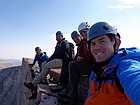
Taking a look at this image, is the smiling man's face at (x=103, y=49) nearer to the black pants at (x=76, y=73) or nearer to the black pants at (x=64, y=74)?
the black pants at (x=76, y=73)

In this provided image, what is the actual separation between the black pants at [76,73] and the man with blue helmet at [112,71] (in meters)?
2.91

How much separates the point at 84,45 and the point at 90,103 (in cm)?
352

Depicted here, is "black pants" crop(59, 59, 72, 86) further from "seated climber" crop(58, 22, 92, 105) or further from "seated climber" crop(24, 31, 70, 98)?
"seated climber" crop(58, 22, 92, 105)

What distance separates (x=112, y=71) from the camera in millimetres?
2250

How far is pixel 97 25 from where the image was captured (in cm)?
290

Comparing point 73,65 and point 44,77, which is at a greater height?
point 73,65

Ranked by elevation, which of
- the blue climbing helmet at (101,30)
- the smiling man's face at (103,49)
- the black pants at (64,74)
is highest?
the blue climbing helmet at (101,30)

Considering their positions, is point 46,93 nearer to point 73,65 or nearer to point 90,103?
point 73,65

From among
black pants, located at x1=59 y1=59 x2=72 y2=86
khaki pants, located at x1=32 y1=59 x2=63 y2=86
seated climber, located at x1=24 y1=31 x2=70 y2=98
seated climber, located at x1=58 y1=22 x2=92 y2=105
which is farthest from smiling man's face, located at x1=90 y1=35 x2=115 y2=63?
khaki pants, located at x1=32 y1=59 x2=63 y2=86

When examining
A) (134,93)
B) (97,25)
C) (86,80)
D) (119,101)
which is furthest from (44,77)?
(134,93)

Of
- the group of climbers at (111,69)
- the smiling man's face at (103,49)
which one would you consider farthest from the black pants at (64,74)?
the smiling man's face at (103,49)

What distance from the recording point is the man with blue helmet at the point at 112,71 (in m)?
1.74

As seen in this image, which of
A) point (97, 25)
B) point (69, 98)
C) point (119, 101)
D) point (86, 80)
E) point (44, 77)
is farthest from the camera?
point (44, 77)

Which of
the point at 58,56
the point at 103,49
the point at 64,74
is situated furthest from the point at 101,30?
the point at 58,56
